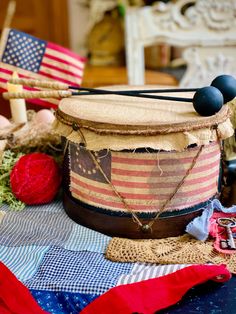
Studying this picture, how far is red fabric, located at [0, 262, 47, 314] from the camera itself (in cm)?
72

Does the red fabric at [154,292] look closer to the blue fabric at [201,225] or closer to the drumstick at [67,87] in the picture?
the blue fabric at [201,225]

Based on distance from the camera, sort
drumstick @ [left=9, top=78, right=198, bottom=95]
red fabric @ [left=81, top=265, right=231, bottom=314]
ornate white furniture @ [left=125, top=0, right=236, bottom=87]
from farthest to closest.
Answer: ornate white furniture @ [left=125, top=0, right=236, bottom=87], drumstick @ [left=9, top=78, right=198, bottom=95], red fabric @ [left=81, top=265, right=231, bottom=314]

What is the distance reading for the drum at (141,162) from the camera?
32.7 inches

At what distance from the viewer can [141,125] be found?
0.82 meters

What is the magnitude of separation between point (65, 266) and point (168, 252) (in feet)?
0.63

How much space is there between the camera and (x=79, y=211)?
37.9 inches

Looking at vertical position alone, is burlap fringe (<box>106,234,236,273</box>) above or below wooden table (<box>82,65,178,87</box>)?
above

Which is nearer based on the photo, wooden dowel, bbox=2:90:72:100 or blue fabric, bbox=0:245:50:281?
blue fabric, bbox=0:245:50:281

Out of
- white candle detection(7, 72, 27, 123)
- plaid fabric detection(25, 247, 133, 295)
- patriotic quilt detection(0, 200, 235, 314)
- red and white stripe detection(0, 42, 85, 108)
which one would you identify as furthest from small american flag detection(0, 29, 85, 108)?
plaid fabric detection(25, 247, 133, 295)

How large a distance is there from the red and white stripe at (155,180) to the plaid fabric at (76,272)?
11 centimetres

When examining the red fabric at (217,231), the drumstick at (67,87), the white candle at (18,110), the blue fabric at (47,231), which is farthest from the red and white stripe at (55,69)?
the red fabric at (217,231)

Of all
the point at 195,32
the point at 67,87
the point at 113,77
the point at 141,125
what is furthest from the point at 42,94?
the point at 113,77

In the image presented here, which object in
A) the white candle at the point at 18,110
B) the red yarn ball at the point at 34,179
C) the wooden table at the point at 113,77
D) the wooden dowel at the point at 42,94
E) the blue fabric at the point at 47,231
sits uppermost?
the wooden dowel at the point at 42,94

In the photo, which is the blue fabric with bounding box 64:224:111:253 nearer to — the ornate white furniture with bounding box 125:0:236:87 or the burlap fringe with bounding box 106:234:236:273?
the burlap fringe with bounding box 106:234:236:273
